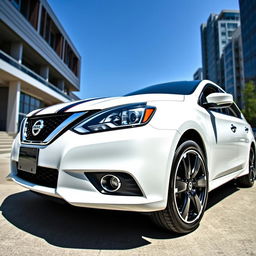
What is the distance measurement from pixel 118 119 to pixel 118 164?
0.32 metres

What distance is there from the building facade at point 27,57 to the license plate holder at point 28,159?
14.1 m

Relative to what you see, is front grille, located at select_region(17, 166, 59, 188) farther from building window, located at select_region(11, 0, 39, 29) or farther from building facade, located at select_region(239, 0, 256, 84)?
building facade, located at select_region(239, 0, 256, 84)

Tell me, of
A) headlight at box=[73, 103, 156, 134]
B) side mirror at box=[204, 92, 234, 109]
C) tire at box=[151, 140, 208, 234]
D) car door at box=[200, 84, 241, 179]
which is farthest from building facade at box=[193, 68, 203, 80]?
headlight at box=[73, 103, 156, 134]

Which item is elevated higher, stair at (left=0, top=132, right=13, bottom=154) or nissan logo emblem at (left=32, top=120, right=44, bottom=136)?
nissan logo emblem at (left=32, top=120, right=44, bottom=136)

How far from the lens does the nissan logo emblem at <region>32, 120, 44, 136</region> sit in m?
1.69

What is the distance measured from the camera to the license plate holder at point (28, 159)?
5.08 ft

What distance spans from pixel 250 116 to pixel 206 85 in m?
32.1

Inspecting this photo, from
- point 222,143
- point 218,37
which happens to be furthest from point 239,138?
point 218,37

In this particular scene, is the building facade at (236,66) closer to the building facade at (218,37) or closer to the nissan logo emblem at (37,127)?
the building facade at (218,37)

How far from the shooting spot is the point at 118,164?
1271mm

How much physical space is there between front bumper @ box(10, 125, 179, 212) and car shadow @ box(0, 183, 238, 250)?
340 mm

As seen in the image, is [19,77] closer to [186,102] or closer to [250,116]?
[186,102]

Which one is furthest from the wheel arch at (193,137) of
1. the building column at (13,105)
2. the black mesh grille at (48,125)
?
the building column at (13,105)

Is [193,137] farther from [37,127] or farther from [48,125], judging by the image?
[37,127]
